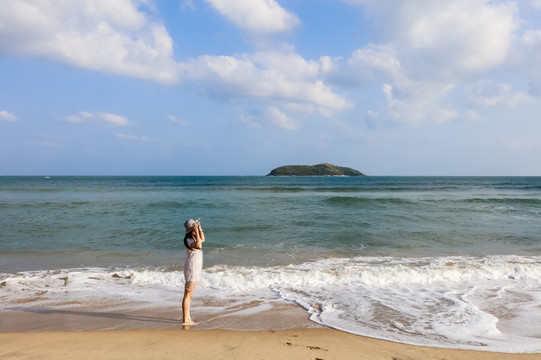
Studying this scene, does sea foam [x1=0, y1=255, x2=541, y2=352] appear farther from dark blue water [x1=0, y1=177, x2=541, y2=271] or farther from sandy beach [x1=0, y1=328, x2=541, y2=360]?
dark blue water [x1=0, y1=177, x2=541, y2=271]

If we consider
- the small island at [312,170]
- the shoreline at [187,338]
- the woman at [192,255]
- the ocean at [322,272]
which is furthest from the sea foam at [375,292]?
the small island at [312,170]

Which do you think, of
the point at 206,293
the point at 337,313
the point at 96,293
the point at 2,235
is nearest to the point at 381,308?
the point at 337,313

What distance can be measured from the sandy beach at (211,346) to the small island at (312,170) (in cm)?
15060

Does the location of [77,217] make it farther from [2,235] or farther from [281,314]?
[281,314]

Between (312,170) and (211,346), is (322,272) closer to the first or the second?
(211,346)

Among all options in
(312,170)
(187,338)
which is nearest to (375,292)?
(187,338)

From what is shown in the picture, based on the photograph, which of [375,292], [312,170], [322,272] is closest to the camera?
[375,292]

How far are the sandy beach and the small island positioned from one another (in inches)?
5929

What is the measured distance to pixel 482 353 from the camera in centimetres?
425

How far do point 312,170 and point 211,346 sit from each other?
157514 mm

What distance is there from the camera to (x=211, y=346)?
429cm

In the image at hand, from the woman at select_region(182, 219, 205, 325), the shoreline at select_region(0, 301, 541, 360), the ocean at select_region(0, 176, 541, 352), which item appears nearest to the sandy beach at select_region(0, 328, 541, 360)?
the shoreline at select_region(0, 301, 541, 360)

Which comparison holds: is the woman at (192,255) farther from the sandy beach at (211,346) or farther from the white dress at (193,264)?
the sandy beach at (211,346)

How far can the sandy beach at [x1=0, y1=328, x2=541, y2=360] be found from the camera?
4023 millimetres
